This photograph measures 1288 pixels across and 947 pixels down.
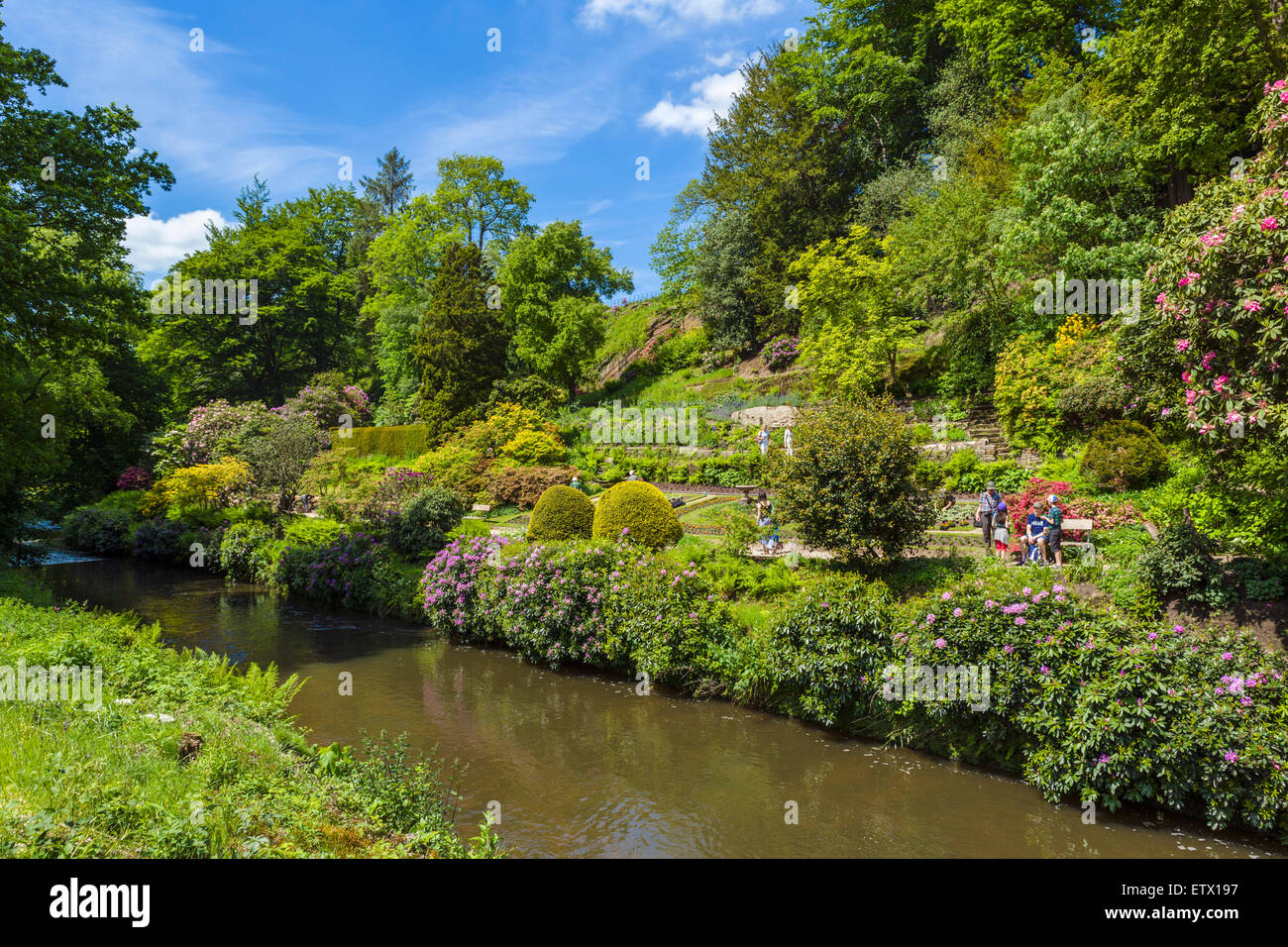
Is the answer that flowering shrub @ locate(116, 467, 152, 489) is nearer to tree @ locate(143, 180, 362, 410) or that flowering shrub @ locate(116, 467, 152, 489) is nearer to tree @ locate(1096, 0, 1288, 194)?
tree @ locate(143, 180, 362, 410)

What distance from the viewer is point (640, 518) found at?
51.3 feet

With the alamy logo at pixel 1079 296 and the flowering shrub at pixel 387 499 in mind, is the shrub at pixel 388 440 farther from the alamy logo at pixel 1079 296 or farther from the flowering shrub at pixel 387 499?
the alamy logo at pixel 1079 296

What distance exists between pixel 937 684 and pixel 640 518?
7833mm

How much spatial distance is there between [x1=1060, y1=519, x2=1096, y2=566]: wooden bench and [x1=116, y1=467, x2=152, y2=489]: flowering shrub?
36.1 meters

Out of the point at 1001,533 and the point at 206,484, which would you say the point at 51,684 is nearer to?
the point at 1001,533

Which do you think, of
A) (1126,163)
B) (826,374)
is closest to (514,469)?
(826,374)

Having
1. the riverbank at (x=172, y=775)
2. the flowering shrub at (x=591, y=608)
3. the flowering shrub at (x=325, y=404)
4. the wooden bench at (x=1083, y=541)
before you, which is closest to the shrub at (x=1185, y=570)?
the wooden bench at (x=1083, y=541)

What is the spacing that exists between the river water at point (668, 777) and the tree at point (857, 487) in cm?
354

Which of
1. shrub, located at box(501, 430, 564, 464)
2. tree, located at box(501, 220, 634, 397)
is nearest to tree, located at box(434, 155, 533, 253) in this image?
tree, located at box(501, 220, 634, 397)

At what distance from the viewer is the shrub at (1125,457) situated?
→ 1504 centimetres

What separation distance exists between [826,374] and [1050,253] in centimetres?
843
